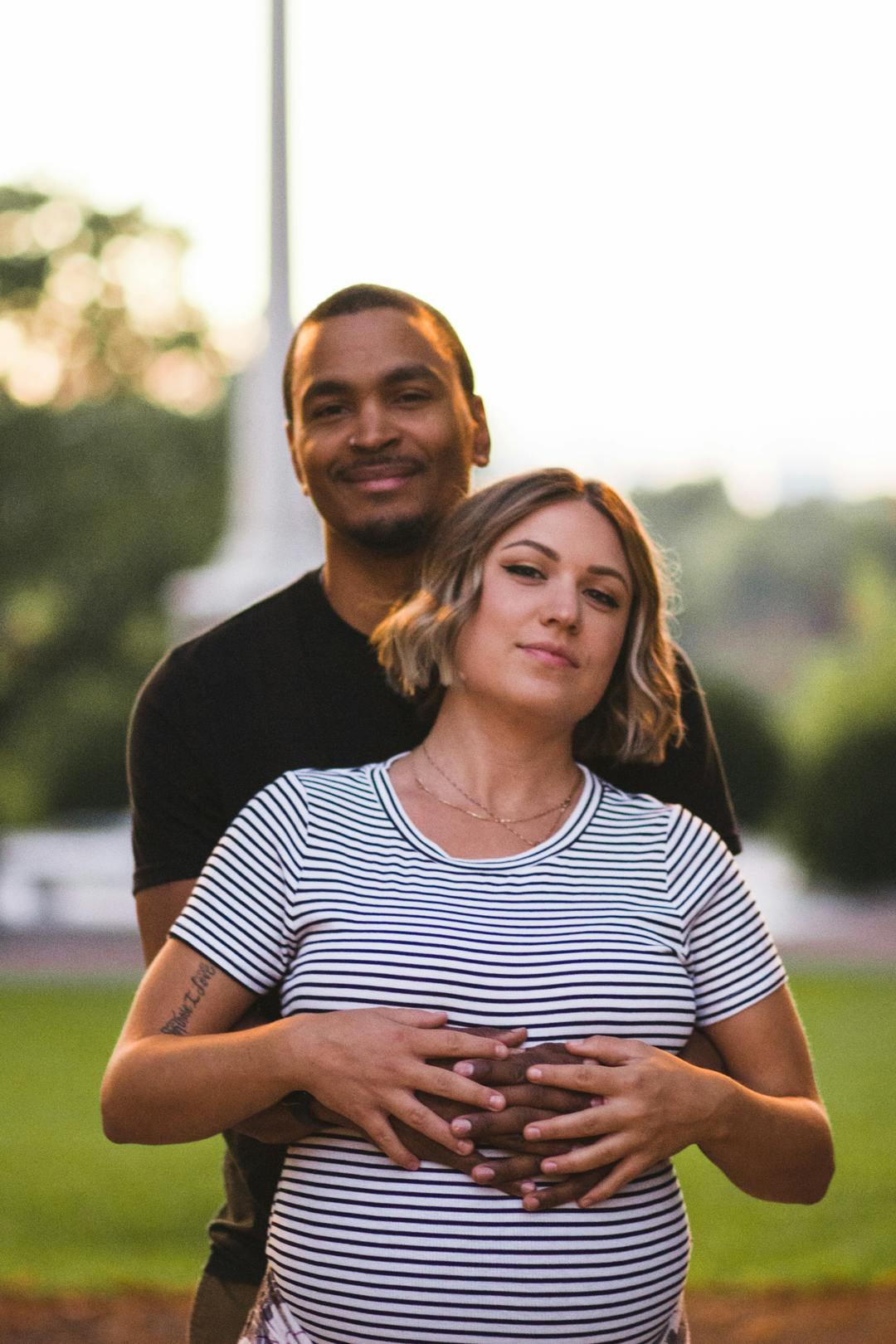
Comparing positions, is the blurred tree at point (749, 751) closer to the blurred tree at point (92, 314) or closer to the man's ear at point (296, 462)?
the man's ear at point (296, 462)

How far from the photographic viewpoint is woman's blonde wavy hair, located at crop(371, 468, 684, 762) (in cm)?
258

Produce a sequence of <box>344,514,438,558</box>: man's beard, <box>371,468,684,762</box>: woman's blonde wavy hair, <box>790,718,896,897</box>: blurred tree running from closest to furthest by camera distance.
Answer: <box>371,468,684,762</box>: woman's blonde wavy hair < <box>344,514,438,558</box>: man's beard < <box>790,718,896,897</box>: blurred tree

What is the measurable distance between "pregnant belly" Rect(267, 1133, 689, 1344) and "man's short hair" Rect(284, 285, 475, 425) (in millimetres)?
1460

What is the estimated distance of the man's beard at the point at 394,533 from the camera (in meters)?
2.82

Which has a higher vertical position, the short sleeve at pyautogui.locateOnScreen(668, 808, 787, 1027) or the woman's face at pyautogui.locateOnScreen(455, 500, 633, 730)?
the woman's face at pyautogui.locateOnScreen(455, 500, 633, 730)

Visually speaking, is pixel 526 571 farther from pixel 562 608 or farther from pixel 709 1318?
pixel 709 1318

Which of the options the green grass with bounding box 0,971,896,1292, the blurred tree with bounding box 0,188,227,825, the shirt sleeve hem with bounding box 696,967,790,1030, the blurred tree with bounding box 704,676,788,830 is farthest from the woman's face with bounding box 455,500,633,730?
the blurred tree with bounding box 0,188,227,825

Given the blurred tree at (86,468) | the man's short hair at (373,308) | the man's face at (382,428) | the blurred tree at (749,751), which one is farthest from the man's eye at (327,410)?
the blurred tree at (86,468)

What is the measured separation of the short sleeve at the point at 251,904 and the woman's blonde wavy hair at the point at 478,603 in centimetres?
39

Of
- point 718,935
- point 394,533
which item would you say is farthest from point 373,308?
point 718,935

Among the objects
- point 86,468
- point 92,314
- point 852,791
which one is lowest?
point 852,791

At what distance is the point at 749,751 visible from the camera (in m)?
16.8

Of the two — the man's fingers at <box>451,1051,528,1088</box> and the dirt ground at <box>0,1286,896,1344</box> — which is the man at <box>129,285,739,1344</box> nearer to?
the man's fingers at <box>451,1051,528,1088</box>

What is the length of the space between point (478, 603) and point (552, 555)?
0.14 m
